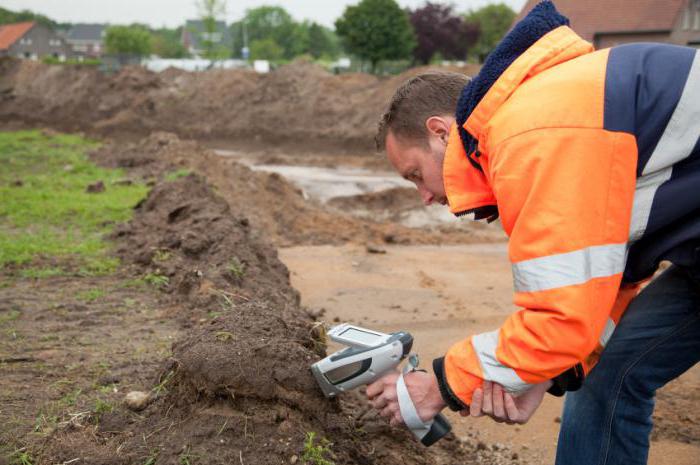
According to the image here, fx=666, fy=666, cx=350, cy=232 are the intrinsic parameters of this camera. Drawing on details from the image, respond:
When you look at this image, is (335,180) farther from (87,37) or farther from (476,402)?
(87,37)

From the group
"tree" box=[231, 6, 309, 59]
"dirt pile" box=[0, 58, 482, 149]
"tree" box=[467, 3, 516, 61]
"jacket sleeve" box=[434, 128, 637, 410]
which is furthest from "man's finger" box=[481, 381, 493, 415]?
"tree" box=[231, 6, 309, 59]

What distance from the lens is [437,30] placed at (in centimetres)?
3984

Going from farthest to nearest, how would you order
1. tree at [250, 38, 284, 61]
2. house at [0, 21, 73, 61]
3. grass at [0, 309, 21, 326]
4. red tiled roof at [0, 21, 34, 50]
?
tree at [250, 38, 284, 61], house at [0, 21, 73, 61], red tiled roof at [0, 21, 34, 50], grass at [0, 309, 21, 326]

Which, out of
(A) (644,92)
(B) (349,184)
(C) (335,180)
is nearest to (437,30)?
(C) (335,180)

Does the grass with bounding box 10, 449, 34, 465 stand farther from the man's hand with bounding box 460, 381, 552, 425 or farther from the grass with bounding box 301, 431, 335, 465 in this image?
the man's hand with bounding box 460, 381, 552, 425

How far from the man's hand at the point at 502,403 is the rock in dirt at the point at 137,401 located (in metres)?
1.59

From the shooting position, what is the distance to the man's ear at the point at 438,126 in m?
2.38

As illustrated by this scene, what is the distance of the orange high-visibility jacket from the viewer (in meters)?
1.91

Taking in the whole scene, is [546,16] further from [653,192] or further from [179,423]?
[179,423]

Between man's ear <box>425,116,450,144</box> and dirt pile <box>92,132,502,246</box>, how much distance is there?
21.1ft

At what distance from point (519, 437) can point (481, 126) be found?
96.3 inches

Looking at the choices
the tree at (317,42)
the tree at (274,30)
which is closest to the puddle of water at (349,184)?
the tree at (274,30)

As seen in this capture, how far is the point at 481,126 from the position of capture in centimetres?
209

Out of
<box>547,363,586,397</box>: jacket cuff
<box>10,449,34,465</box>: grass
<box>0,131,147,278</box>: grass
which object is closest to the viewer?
<box>547,363,586,397</box>: jacket cuff
